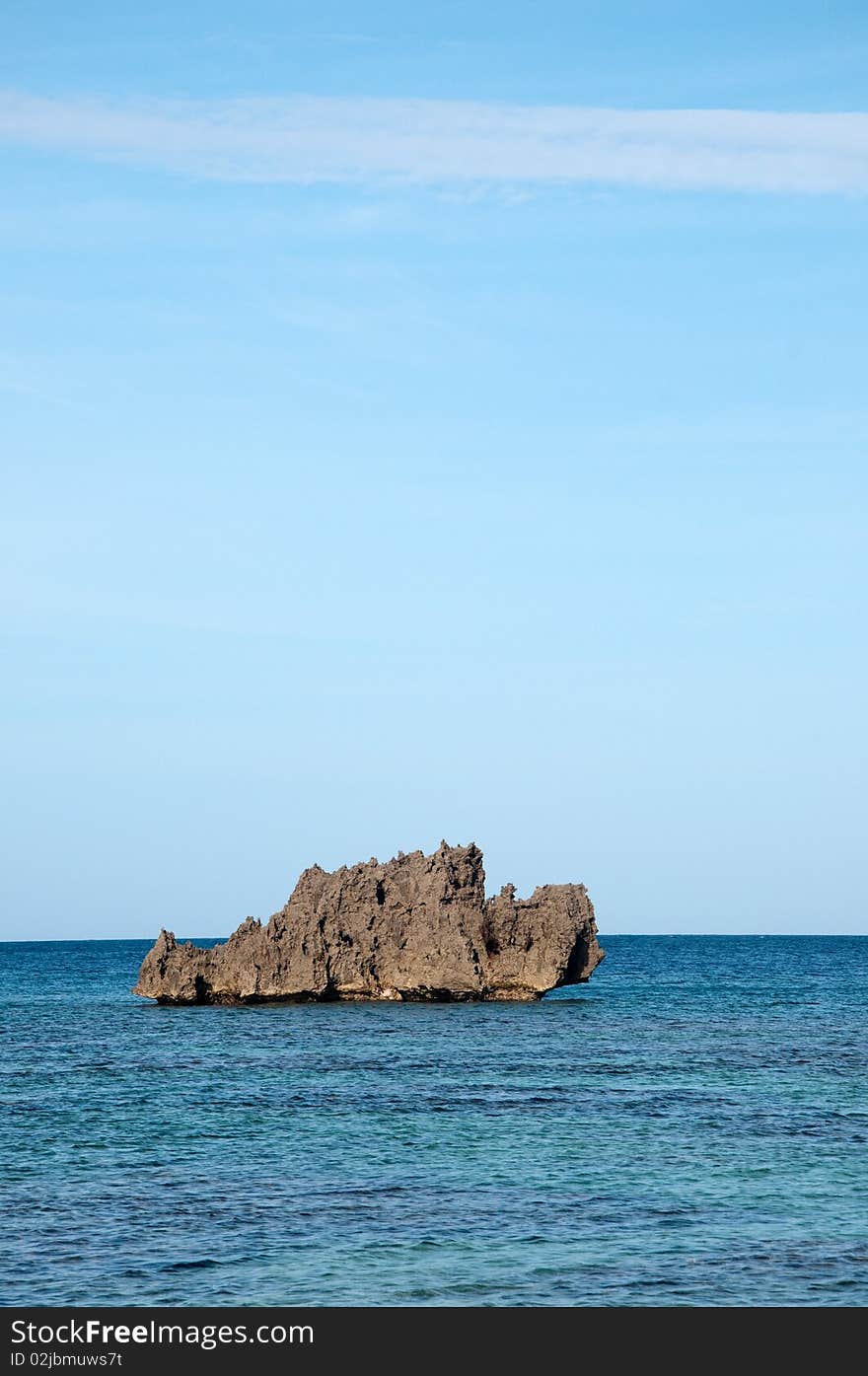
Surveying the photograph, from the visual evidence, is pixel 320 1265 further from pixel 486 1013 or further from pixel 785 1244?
pixel 486 1013

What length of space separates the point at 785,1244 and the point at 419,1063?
2914 cm

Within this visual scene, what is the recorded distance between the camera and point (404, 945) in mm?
85250

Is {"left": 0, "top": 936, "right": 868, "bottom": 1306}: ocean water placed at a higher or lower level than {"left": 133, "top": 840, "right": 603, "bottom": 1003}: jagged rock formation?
lower

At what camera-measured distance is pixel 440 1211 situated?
31.3 metres

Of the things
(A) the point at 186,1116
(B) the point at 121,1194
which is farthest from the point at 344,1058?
(B) the point at 121,1194

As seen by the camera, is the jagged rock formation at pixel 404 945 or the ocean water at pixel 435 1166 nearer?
the ocean water at pixel 435 1166

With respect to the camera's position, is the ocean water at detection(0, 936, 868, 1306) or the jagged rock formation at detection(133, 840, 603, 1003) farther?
the jagged rock formation at detection(133, 840, 603, 1003)

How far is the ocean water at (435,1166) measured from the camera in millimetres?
26219

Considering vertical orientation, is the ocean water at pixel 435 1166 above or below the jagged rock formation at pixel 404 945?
below

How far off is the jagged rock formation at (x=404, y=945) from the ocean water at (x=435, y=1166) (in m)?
12.7

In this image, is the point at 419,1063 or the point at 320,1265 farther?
the point at 419,1063

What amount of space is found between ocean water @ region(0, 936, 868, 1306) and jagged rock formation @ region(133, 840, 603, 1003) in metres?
12.7

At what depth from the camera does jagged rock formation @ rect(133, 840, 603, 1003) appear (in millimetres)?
84562

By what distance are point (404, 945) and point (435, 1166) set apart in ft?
161
